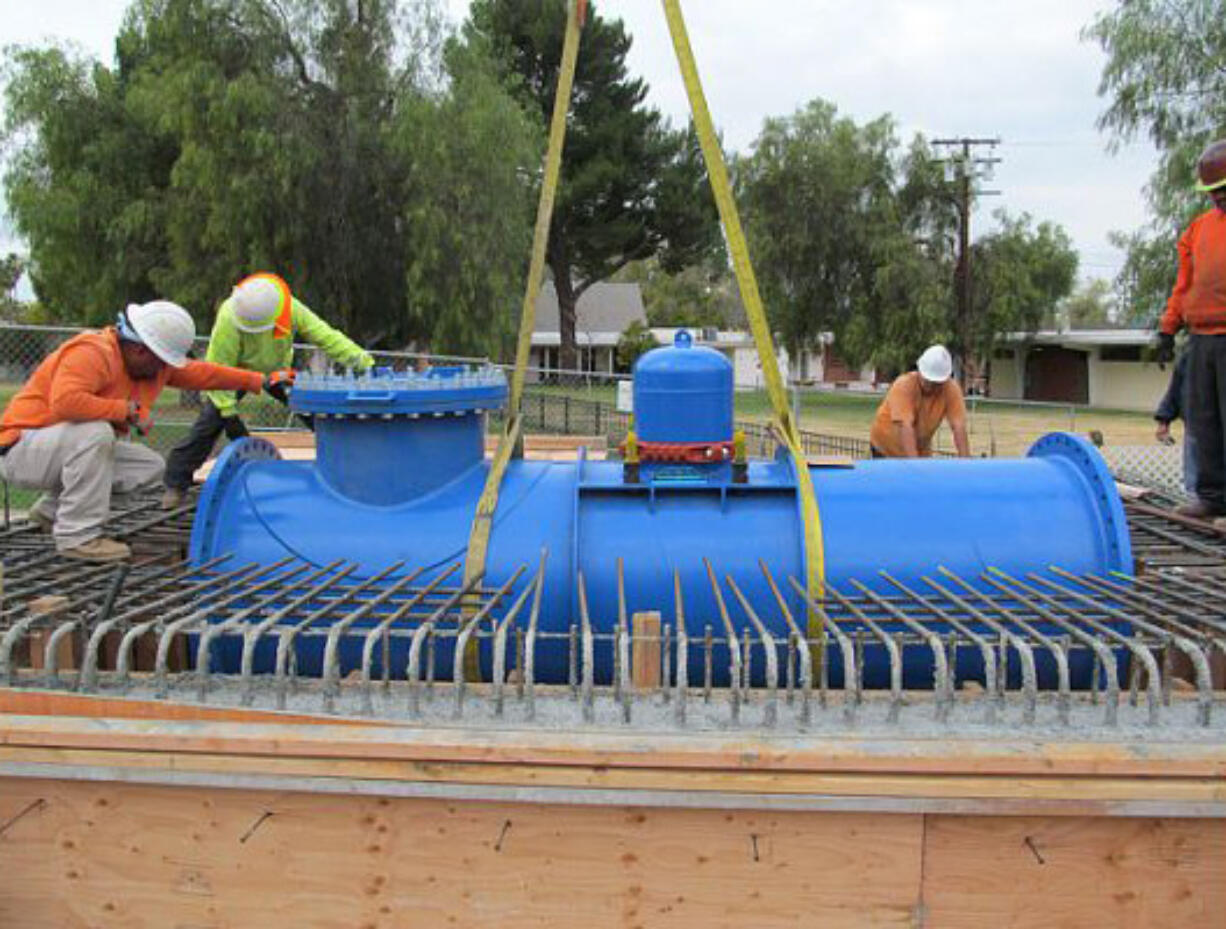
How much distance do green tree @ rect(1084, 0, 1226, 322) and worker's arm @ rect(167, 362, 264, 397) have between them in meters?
23.0

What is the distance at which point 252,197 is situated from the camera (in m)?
21.9

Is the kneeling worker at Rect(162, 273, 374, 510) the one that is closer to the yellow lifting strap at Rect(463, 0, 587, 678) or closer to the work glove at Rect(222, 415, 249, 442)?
the work glove at Rect(222, 415, 249, 442)

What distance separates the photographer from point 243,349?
6.14m

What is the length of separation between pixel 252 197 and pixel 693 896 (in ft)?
70.8

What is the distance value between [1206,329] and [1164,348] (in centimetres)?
27

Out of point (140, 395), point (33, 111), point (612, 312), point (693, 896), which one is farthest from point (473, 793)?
point (612, 312)

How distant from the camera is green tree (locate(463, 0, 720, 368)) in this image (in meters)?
37.7

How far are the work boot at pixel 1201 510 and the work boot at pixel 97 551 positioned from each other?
523 centimetres

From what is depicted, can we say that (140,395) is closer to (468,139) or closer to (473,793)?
(473,793)

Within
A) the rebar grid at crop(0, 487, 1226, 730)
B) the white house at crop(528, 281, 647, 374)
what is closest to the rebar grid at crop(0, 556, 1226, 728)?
the rebar grid at crop(0, 487, 1226, 730)

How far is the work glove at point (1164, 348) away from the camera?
5211 mm

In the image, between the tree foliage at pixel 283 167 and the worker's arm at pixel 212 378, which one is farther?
the tree foliage at pixel 283 167

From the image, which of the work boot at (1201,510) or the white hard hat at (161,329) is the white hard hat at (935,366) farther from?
the white hard hat at (161,329)

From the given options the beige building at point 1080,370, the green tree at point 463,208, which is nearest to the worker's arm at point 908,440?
the green tree at point 463,208
